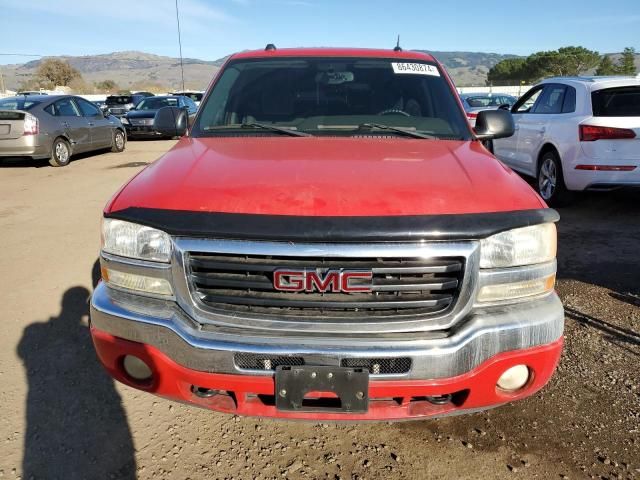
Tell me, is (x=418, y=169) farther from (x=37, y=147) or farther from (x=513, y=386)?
(x=37, y=147)

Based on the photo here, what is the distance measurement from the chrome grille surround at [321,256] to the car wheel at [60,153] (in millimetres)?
10607

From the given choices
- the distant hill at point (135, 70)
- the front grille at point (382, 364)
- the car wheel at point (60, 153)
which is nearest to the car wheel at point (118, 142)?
the car wheel at point (60, 153)

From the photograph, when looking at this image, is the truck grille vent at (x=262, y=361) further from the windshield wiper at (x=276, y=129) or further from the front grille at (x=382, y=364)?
the windshield wiper at (x=276, y=129)

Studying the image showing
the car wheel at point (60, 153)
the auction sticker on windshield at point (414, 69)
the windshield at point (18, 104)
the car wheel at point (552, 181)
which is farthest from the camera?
the car wheel at point (60, 153)

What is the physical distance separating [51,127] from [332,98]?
9.71 meters

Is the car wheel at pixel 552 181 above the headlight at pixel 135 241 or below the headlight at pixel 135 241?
below

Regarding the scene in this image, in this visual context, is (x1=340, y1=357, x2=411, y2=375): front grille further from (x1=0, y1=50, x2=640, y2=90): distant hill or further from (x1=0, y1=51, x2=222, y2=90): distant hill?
(x1=0, y1=51, x2=222, y2=90): distant hill

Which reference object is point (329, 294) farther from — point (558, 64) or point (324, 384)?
point (558, 64)

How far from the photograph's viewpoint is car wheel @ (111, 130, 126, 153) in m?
13.7

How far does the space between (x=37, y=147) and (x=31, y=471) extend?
9.92m

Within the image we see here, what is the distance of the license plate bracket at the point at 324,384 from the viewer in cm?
191

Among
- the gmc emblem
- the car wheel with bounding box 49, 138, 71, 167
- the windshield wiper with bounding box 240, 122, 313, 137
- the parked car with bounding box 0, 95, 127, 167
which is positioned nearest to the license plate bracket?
the gmc emblem

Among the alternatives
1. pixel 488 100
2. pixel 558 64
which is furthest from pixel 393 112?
pixel 558 64

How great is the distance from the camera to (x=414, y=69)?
358 centimetres
